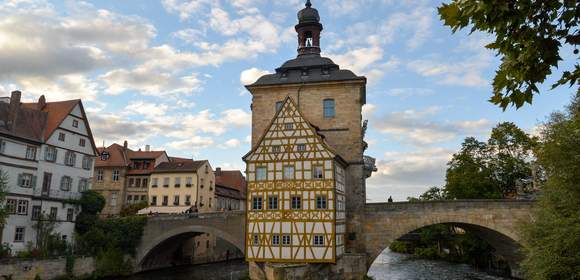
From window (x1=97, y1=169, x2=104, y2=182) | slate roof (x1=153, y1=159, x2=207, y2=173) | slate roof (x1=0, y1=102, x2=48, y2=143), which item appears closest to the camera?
slate roof (x1=0, y1=102, x2=48, y2=143)

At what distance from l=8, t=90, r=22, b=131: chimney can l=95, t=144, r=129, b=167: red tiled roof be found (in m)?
16.2

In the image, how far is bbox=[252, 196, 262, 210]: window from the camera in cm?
2661

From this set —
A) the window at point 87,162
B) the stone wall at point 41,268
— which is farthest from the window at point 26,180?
the stone wall at point 41,268

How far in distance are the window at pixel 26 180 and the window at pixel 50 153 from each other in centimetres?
175

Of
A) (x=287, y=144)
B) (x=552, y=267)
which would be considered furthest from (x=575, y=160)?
(x=287, y=144)

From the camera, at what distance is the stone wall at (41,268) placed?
990 inches

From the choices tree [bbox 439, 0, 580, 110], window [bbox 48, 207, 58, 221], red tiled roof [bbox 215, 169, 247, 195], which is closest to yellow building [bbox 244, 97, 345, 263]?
window [bbox 48, 207, 58, 221]

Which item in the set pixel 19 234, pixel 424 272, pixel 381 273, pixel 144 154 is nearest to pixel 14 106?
pixel 19 234

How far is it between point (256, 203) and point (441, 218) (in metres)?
11.6

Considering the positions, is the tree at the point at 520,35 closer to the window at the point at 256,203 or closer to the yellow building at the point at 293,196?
the yellow building at the point at 293,196

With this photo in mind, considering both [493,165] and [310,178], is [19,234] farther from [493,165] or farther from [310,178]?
[493,165]

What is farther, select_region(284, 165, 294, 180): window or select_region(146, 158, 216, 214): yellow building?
select_region(146, 158, 216, 214): yellow building

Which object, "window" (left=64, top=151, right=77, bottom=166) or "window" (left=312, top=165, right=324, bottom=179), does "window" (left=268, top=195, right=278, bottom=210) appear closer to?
"window" (left=312, top=165, right=324, bottom=179)

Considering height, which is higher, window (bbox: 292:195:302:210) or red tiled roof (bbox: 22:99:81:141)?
red tiled roof (bbox: 22:99:81:141)
